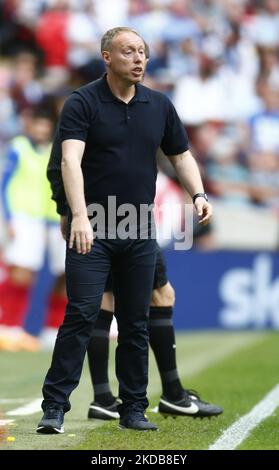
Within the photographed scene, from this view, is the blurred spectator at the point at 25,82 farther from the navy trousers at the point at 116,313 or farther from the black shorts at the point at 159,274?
the navy trousers at the point at 116,313

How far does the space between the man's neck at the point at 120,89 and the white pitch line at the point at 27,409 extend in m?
2.18

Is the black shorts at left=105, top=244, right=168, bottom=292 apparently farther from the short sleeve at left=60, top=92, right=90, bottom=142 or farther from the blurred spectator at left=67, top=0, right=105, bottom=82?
the blurred spectator at left=67, top=0, right=105, bottom=82

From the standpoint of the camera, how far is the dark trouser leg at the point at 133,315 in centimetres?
627

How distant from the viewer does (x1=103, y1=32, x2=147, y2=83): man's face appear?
6023 millimetres

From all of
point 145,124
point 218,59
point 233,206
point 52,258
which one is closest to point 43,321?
point 52,258

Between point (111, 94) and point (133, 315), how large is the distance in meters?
1.22

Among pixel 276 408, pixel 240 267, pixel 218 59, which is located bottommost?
pixel 276 408

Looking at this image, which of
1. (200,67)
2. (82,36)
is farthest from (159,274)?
(82,36)

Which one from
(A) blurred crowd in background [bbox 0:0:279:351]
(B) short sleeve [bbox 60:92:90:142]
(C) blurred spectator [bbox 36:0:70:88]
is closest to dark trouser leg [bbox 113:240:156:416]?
(B) short sleeve [bbox 60:92:90:142]

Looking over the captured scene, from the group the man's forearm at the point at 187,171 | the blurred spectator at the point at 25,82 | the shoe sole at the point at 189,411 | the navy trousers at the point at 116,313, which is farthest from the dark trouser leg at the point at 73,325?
the blurred spectator at the point at 25,82

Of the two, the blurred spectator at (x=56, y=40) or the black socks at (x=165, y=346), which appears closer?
the black socks at (x=165, y=346)

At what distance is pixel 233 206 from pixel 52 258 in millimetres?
3790

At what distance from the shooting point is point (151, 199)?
628 cm

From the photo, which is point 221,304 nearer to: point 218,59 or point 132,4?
point 218,59
